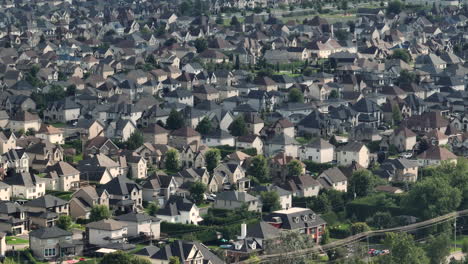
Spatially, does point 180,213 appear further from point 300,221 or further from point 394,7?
point 394,7

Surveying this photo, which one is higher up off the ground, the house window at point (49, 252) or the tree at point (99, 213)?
the tree at point (99, 213)

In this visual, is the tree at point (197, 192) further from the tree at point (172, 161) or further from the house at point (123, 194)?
the tree at point (172, 161)

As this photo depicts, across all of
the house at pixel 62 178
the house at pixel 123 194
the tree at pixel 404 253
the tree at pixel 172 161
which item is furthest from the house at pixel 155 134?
the tree at pixel 404 253

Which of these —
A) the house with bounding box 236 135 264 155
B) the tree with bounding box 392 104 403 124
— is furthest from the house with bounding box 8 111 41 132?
the tree with bounding box 392 104 403 124

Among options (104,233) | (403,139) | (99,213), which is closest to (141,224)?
(104,233)

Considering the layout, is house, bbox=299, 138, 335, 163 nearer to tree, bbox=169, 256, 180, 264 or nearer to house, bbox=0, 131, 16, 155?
house, bbox=0, 131, 16, 155

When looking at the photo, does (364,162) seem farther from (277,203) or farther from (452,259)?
(452,259)
